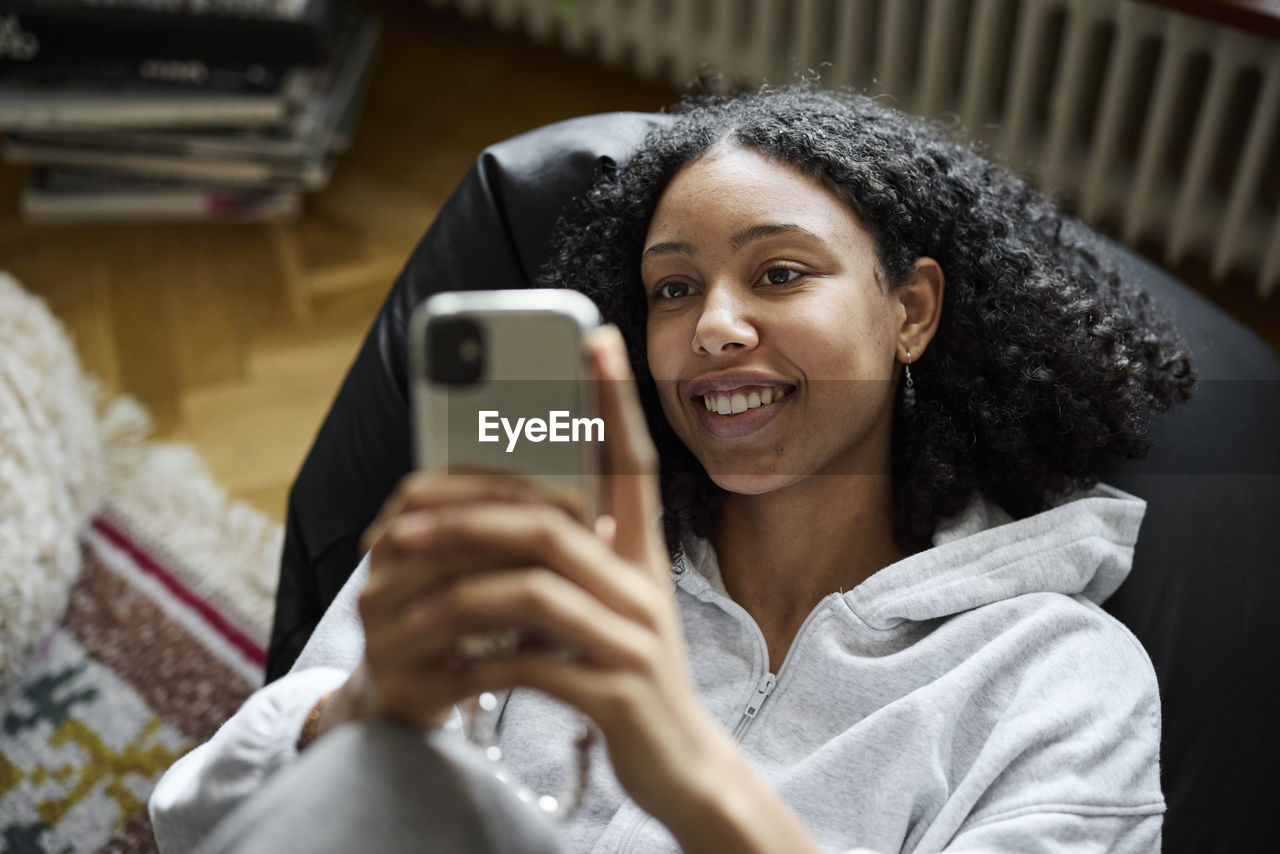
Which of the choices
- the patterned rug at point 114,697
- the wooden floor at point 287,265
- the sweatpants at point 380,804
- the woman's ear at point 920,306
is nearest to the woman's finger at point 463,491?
the sweatpants at point 380,804

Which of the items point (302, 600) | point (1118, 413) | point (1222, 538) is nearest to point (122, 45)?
point (302, 600)

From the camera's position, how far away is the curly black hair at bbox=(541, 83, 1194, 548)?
1257 mm

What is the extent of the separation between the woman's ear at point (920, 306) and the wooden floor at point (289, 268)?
3.84ft

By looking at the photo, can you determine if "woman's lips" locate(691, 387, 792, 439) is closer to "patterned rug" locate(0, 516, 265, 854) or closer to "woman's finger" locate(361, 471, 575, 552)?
"woman's finger" locate(361, 471, 575, 552)

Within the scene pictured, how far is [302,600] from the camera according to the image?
60.2 inches

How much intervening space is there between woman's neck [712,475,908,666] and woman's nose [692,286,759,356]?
0.19 meters

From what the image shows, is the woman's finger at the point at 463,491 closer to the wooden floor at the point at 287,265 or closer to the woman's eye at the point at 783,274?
the woman's eye at the point at 783,274

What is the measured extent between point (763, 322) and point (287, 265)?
1.55 m

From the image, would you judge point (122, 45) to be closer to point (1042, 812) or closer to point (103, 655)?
point (103, 655)

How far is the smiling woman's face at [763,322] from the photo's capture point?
1.13 metres

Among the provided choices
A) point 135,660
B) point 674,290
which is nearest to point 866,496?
point 674,290

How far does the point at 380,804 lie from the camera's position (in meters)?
0.70

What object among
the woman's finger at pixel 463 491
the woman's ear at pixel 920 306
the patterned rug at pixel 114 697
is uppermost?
the woman's finger at pixel 463 491

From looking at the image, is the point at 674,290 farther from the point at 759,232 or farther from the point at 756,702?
the point at 756,702
